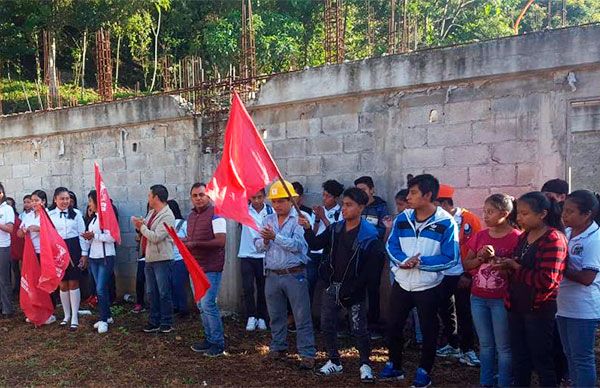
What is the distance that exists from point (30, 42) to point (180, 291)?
1268cm

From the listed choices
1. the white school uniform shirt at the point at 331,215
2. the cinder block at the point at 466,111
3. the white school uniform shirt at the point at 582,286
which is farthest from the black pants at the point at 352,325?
the cinder block at the point at 466,111

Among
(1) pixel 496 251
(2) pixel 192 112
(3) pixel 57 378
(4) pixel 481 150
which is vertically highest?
(2) pixel 192 112

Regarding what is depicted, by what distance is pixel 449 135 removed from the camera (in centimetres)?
596

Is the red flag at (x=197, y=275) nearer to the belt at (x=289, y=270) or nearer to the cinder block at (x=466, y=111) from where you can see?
the belt at (x=289, y=270)

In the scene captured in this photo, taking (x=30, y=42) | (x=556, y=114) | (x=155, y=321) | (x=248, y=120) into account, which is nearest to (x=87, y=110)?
(x=155, y=321)

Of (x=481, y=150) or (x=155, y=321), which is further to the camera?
(x=155, y=321)

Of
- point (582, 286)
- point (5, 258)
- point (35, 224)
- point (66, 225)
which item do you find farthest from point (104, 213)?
point (582, 286)

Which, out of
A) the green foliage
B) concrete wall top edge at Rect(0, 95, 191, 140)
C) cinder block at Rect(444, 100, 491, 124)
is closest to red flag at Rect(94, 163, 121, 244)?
concrete wall top edge at Rect(0, 95, 191, 140)

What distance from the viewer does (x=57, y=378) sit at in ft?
17.0

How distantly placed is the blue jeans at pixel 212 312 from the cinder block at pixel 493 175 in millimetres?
2792

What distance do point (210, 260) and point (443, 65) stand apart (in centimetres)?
315

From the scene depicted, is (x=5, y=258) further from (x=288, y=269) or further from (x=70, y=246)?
(x=288, y=269)

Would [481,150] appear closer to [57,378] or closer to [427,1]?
[57,378]

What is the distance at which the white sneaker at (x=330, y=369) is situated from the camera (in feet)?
16.3
